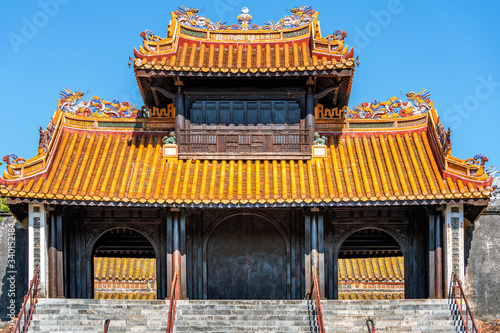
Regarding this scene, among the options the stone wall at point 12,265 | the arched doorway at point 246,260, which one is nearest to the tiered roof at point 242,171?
the arched doorway at point 246,260

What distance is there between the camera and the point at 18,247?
944 inches

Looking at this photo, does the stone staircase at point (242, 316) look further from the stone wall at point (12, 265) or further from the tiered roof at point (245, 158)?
the stone wall at point (12, 265)

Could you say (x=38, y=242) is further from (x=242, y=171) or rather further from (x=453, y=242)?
(x=453, y=242)

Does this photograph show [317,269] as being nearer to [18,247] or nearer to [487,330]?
[487,330]

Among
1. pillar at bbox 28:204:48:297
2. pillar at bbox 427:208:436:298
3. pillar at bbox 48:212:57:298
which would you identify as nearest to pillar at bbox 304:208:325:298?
pillar at bbox 427:208:436:298

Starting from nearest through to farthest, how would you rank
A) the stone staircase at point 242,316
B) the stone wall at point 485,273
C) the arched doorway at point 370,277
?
the stone staircase at point 242,316
the stone wall at point 485,273
the arched doorway at point 370,277

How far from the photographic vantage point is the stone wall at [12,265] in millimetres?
23750

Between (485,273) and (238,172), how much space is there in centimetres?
822

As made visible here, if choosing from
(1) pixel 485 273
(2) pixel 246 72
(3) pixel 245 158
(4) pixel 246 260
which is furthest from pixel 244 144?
(1) pixel 485 273

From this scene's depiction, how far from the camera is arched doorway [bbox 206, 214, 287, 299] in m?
21.8

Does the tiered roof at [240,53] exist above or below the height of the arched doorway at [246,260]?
above

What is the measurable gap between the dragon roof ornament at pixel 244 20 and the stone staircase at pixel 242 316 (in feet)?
28.3

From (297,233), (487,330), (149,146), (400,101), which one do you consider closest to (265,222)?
(297,233)

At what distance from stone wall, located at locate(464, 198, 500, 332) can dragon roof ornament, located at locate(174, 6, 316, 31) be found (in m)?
7.78
